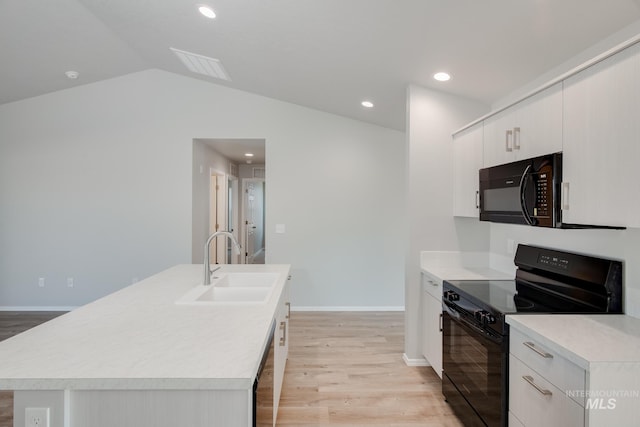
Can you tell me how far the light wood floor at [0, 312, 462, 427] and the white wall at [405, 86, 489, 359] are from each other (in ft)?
1.14

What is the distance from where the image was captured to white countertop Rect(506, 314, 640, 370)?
1190 mm

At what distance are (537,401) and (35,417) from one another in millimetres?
1828

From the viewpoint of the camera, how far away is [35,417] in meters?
1.05

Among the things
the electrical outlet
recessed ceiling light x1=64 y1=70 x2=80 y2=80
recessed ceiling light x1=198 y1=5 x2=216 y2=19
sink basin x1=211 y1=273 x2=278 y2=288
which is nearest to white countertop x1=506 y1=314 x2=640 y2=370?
sink basin x1=211 y1=273 x2=278 y2=288

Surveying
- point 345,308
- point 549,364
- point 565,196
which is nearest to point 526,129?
point 565,196

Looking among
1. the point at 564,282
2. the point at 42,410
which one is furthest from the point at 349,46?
the point at 42,410

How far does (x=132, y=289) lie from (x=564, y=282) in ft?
8.44

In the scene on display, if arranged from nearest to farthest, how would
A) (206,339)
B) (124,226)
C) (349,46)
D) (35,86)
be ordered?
(206,339) < (349,46) < (35,86) < (124,226)

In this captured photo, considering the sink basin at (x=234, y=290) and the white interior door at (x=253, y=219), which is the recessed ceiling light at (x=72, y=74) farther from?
the white interior door at (x=253, y=219)

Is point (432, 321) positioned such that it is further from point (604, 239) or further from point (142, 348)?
point (142, 348)

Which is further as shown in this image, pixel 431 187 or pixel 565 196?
pixel 431 187

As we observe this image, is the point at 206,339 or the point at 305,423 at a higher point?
the point at 206,339

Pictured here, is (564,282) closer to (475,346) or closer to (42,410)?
(475,346)

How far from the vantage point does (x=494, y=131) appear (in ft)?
7.66
